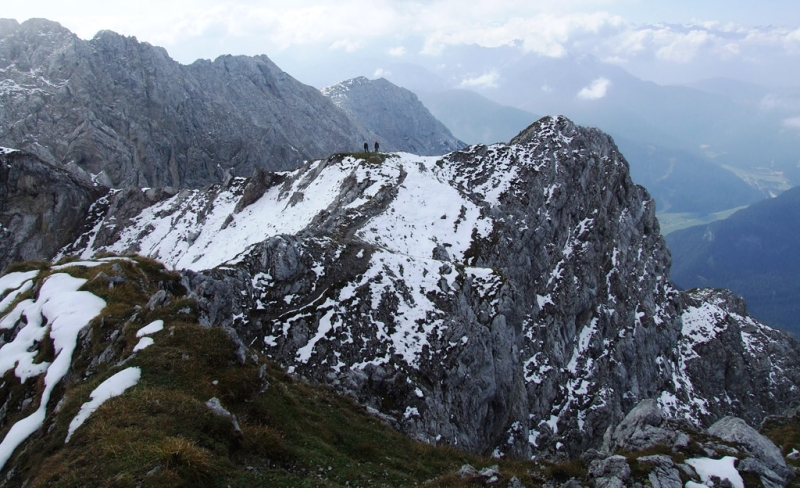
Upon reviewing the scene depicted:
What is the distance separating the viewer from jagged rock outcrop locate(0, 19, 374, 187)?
126 meters

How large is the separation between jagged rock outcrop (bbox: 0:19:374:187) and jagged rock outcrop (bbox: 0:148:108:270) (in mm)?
34614

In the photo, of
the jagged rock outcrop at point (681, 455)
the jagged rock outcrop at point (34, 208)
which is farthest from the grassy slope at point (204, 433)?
the jagged rock outcrop at point (34, 208)

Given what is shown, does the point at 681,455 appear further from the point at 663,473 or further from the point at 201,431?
the point at 201,431

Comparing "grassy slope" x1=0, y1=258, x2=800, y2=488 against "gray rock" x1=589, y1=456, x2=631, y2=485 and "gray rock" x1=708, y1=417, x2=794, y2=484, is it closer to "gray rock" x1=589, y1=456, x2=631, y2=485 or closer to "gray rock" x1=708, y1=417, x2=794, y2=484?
"gray rock" x1=589, y1=456, x2=631, y2=485

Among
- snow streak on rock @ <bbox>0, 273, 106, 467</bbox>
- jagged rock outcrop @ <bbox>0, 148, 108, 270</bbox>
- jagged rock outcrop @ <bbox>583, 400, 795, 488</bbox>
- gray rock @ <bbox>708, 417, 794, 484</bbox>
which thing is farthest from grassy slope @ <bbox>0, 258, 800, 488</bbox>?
jagged rock outcrop @ <bbox>0, 148, 108, 270</bbox>

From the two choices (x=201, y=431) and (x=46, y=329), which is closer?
(x=201, y=431)

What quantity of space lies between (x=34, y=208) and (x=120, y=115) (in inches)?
2919

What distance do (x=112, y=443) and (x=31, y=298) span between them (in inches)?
617

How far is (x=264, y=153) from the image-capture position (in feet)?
579

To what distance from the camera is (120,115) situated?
147 m

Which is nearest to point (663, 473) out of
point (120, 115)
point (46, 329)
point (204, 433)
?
point (204, 433)

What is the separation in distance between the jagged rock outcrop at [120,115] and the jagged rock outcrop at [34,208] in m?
34.6

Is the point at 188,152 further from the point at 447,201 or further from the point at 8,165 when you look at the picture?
the point at 447,201

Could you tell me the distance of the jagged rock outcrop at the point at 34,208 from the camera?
3243 inches
